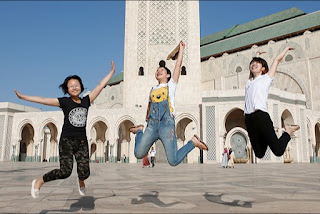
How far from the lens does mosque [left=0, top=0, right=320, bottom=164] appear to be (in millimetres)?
23750

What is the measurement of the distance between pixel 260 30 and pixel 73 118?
131 feet

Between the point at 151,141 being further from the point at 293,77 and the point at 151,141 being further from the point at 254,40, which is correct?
the point at 254,40

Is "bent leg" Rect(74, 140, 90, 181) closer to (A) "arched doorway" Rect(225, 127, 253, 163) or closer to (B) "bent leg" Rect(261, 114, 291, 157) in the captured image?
(B) "bent leg" Rect(261, 114, 291, 157)

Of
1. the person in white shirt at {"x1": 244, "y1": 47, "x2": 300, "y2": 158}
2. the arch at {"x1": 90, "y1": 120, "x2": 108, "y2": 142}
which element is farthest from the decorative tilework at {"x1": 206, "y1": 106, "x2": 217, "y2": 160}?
the person in white shirt at {"x1": 244, "y1": 47, "x2": 300, "y2": 158}

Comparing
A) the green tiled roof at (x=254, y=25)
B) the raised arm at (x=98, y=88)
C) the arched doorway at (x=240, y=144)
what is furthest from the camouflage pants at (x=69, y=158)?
the green tiled roof at (x=254, y=25)

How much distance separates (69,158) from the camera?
10.5 feet

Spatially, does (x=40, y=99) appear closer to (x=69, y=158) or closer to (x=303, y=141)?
(x=69, y=158)

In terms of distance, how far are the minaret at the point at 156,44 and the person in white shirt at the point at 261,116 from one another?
24995 mm

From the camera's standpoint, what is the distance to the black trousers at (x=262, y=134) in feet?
10.5

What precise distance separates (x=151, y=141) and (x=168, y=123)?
0.99 ft

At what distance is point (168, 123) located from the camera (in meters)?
3.50

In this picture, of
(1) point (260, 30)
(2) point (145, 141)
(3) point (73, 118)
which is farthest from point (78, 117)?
(1) point (260, 30)

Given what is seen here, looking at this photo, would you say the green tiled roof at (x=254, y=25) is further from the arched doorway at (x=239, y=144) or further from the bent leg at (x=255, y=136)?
the bent leg at (x=255, y=136)

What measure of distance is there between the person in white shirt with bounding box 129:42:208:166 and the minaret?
24790 mm
